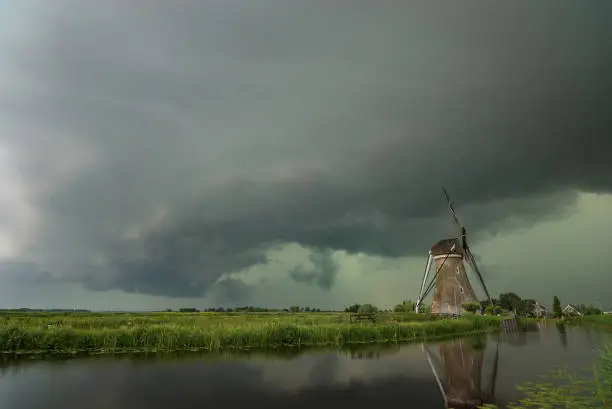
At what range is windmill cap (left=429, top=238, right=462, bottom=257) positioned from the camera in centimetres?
5244

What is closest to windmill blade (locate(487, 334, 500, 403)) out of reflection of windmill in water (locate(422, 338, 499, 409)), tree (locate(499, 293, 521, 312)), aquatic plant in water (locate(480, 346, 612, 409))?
reflection of windmill in water (locate(422, 338, 499, 409))

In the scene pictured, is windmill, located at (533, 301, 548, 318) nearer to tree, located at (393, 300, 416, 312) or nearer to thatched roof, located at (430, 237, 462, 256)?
tree, located at (393, 300, 416, 312)

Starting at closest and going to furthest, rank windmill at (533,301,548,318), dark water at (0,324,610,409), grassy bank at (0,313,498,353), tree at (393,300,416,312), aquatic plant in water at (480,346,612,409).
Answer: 1. aquatic plant in water at (480,346,612,409)
2. dark water at (0,324,610,409)
3. grassy bank at (0,313,498,353)
4. tree at (393,300,416,312)
5. windmill at (533,301,548,318)

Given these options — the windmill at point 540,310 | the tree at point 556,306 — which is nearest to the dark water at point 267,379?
the tree at point 556,306

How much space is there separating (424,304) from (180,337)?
145ft

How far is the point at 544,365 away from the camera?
17.0 meters

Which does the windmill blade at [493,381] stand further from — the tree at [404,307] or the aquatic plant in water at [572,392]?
the tree at [404,307]

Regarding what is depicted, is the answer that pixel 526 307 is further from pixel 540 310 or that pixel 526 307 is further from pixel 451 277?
pixel 451 277

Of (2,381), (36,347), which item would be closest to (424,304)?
(36,347)

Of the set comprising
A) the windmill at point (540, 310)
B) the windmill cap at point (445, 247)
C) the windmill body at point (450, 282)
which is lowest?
the windmill at point (540, 310)

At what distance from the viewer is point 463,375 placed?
15109mm

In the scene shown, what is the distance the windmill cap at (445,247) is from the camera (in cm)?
5244

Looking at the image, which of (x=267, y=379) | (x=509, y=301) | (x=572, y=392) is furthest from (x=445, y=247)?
(x=509, y=301)

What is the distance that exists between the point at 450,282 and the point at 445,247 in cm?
461
